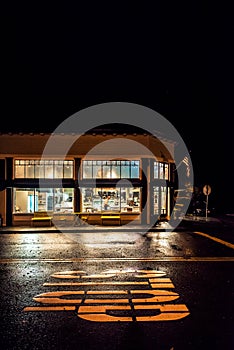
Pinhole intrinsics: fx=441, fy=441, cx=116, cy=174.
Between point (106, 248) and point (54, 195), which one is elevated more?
point (54, 195)

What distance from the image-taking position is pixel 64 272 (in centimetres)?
1201

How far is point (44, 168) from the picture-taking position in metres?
27.8

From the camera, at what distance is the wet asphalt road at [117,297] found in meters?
6.59

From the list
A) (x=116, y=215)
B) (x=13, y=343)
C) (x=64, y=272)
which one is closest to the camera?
(x=13, y=343)

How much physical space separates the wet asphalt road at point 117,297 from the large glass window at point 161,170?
450 inches

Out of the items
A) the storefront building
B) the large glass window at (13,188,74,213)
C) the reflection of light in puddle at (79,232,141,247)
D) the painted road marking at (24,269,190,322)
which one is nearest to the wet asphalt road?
the painted road marking at (24,269,190,322)

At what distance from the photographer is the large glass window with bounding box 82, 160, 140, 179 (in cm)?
2773

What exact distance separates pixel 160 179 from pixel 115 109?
27.0 ft

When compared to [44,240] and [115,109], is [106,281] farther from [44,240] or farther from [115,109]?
[115,109]

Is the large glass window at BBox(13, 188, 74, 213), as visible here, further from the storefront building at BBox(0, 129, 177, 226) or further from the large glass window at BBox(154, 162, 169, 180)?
the large glass window at BBox(154, 162, 169, 180)

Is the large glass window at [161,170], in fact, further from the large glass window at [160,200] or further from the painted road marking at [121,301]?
the painted road marking at [121,301]

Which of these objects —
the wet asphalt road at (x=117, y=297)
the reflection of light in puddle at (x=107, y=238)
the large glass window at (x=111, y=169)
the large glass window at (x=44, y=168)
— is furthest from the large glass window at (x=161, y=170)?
the wet asphalt road at (x=117, y=297)

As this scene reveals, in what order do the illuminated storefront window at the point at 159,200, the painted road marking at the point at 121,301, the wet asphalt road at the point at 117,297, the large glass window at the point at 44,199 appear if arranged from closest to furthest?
the wet asphalt road at the point at 117,297
the painted road marking at the point at 121,301
the large glass window at the point at 44,199
the illuminated storefront window at the point at 159,200

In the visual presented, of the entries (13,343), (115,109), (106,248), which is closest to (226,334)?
(13,343)
